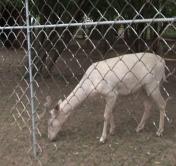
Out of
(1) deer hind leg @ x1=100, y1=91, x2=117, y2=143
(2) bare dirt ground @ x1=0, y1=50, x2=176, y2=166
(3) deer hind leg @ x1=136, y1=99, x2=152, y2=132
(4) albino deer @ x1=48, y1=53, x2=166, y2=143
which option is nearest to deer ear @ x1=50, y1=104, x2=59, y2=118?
(4) albino deer @ x1=48, y1=53, x2=166, y2=143

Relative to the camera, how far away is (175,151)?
513 centimetres

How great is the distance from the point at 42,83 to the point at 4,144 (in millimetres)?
4267

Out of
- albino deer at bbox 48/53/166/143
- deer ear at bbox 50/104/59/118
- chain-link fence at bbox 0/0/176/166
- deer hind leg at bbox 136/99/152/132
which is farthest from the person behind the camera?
deer hind leg at bbox 136/99/152/132

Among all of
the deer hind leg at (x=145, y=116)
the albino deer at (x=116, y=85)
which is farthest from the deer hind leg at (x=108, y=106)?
the deer hind leg at (x=145, y=116)

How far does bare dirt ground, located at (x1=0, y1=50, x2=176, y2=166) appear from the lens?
4840 mm

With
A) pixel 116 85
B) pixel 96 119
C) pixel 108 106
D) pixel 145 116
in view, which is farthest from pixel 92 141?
pixel 96 119

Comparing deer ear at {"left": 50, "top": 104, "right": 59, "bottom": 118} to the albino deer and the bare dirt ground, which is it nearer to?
the albino deer

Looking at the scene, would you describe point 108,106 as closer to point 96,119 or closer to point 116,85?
point 116,85

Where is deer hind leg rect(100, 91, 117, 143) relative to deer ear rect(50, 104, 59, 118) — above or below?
above

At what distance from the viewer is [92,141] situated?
563 centimetres

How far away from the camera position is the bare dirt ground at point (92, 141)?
484 centimetres

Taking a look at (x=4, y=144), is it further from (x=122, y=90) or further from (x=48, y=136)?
(x=122, y=90)

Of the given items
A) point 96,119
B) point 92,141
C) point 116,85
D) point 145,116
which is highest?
point 116,85

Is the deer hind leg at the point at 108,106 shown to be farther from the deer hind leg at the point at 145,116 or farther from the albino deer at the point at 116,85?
the deer hind leg at the point at 145,116
